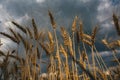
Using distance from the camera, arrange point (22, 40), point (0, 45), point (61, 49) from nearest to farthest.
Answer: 1. point (61, 49)
2. point (22, 40)
3. point (0, 45)

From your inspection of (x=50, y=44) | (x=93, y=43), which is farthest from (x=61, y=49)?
(x=93, y=43)

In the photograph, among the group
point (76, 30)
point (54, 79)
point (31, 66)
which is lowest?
point (54, 79)

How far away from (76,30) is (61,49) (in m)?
0.38

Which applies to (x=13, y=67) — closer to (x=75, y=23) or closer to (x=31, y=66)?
(x=31, y=66)

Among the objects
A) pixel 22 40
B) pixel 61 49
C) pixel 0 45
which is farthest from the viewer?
pixel 0 45

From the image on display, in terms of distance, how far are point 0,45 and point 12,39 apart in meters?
1.09

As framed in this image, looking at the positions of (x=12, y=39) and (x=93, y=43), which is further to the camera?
(x=12, y=39)

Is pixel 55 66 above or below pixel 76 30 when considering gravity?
below

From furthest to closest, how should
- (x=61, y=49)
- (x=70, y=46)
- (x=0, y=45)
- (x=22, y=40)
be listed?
(x=0, y=45)
(x=22, y=40)
(x=61, y=49)
(x=70, y=46)

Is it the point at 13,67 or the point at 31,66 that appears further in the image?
the point at 13,67

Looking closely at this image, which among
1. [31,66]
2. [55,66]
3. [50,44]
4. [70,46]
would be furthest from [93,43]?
[31,66]

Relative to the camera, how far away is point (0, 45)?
543cm

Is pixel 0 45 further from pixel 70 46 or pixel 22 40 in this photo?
pixel 70 46

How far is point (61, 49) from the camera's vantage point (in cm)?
384
